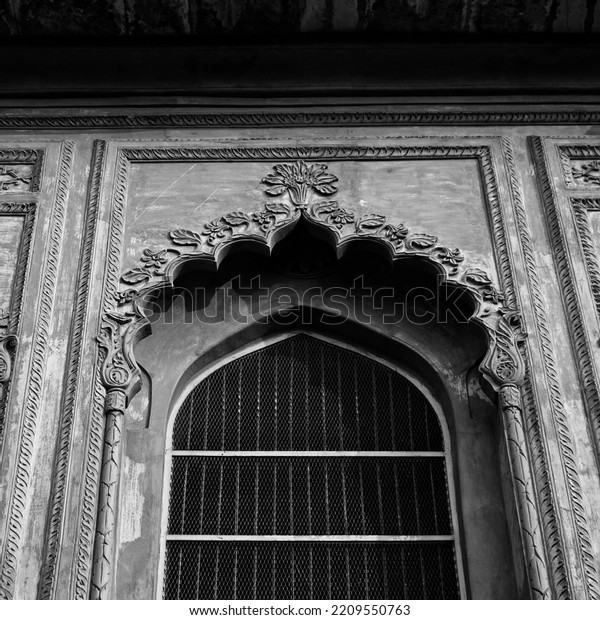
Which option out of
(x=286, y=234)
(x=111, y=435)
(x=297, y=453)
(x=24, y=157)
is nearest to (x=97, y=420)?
(x=111, y=435)

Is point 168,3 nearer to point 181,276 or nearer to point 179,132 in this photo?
point 179,132

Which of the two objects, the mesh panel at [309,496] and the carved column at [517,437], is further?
the mesh panel at [309,496]

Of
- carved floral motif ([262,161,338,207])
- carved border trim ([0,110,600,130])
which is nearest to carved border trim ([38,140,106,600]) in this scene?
carved border trim ([0,110,600,130])

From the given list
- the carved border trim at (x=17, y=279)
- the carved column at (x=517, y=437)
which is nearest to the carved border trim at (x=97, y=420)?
the carved border trim at (x=17, y=279)

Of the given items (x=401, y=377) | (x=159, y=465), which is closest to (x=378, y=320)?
(x=401, y=377)

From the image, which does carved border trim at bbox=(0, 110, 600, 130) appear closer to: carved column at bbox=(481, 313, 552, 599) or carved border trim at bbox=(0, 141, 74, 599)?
carved border trim at bbox=(0, 141, 74, 599)

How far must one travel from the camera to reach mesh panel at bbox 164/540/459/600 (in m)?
6.87

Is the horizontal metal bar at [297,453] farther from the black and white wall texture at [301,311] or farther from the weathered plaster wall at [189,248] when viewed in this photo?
the weathered plaster wall at [189,248]

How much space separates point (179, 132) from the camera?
28.7ft

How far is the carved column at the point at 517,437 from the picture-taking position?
6430mm

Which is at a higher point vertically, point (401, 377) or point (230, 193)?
point (230, 193)

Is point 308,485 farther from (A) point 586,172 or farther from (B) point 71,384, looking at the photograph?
(A) point 586,172

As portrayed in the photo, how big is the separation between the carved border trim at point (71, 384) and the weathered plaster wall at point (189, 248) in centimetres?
1

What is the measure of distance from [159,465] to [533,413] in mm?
2223
